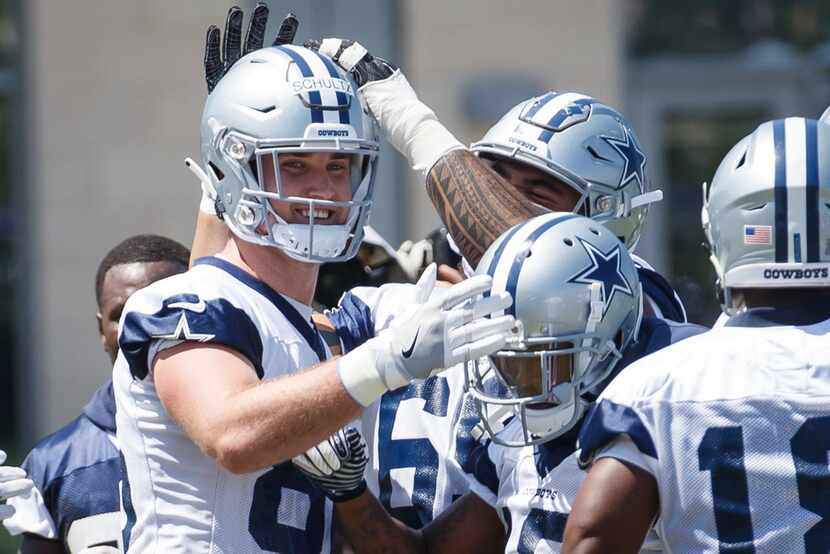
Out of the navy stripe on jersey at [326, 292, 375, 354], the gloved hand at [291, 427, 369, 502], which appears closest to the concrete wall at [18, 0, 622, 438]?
the navy stripe on jersey at [326, 292, 375, 354]

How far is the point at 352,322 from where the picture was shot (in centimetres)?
317

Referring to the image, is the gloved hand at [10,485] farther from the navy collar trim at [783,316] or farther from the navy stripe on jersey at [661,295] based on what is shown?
the navy collar trim at [783,316]

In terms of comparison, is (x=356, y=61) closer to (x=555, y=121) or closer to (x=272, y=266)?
(x=555, y=121)

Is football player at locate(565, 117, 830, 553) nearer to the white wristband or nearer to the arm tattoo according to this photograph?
the arm tattoo

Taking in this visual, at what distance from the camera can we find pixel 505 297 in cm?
255

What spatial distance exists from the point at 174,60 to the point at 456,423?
5676mm

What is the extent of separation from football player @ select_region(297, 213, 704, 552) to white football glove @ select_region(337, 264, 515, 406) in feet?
0.29

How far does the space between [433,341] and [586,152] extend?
925 mm

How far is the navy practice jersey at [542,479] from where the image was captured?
2738 mm

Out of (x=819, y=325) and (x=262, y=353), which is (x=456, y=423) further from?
(x=819, y=325)

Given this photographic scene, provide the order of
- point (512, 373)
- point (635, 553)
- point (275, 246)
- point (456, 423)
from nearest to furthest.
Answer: point (635, 553), point (512, 373), point (275, 246), point (456, 423)

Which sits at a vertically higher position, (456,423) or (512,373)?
(512,373)

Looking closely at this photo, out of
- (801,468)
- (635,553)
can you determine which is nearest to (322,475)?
(635,553)

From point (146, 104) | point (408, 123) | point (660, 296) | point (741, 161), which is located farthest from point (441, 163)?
point (146, 104)
